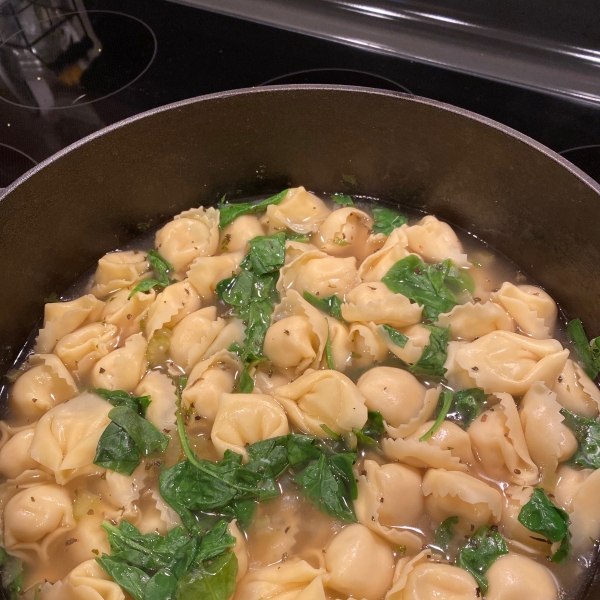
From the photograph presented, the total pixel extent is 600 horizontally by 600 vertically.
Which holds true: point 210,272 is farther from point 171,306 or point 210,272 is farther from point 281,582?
point 281,582

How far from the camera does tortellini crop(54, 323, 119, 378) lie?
2643 mm

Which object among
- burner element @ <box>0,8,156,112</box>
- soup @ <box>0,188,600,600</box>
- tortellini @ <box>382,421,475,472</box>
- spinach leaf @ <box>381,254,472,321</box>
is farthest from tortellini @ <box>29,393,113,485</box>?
burner element @ <box>0,8,156,112</box>

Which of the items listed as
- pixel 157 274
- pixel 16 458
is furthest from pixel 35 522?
pixel 157 274

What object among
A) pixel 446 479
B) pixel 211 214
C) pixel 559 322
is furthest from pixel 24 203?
pixel 559 322

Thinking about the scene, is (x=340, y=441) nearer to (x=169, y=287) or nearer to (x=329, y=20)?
(x=169, y=287)

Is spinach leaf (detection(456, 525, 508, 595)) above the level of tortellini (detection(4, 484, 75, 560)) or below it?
below

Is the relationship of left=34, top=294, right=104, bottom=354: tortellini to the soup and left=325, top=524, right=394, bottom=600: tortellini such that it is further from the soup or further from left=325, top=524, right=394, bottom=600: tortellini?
left=325, top=524, right=394, bottom=600: tortellini

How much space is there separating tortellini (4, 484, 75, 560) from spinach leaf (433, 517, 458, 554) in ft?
4.55

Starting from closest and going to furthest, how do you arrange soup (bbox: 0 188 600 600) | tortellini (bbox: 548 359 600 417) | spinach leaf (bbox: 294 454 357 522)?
1. soup (bbox: 0 188 600 600)
2. spinach leaf (bbox: 294 454 357 522)
3. tortellini (bbox: 548 359 600 417)

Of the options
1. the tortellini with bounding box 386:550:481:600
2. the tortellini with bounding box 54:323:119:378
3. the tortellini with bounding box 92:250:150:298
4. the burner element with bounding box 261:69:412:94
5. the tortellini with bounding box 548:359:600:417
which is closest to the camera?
the tortellini with bounding box 386:550:481:600

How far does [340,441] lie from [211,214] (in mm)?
1430

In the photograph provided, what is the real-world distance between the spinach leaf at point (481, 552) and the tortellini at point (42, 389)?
176 cm

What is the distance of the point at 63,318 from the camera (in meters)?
2.71

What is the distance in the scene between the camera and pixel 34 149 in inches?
131
